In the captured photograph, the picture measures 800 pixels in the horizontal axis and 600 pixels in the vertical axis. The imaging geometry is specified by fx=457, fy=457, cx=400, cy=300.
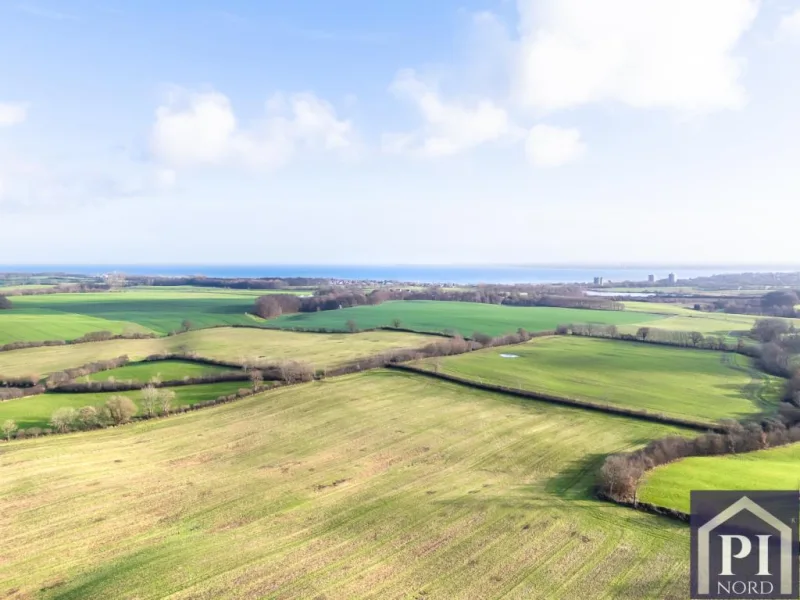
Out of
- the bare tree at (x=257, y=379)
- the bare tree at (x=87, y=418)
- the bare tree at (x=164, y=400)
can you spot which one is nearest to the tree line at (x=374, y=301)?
the bare tree at (x=257, y=379)

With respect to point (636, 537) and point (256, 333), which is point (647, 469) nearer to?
point (636, 537)

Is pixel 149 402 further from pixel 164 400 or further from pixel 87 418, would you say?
pixel 87 418

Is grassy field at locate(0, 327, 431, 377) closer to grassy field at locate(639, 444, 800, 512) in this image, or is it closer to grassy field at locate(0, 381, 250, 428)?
grassy field at locate(0, 381, 250, 428)

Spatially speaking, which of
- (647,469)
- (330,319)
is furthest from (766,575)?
(330,319)

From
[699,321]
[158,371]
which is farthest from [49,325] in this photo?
[699,321]

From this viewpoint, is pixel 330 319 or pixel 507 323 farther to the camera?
pixel 330 319

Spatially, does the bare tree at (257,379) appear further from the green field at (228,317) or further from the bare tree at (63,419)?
the green field at (228,317)
